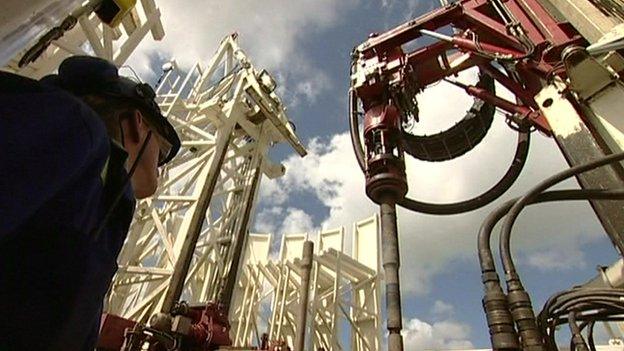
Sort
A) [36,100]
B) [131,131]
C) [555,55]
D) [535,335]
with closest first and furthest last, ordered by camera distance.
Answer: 1. [36,100]
2. [131,131]
3. [535,335]
4. [555,55]

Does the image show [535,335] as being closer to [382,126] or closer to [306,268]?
[382,126]

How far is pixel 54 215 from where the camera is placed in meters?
0.67

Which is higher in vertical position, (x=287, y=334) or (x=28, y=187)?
(x=287, y=334)

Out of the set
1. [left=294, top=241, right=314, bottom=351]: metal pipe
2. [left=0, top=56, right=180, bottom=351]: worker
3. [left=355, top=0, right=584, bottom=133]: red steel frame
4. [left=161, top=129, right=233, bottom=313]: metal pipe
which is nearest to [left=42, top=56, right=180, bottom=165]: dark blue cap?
[left=0, top=56, right=180, bottom=351]: worker

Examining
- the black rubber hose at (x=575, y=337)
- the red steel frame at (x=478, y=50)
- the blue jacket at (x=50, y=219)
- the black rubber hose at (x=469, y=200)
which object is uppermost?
the red steel frame at (x=478, y=50)

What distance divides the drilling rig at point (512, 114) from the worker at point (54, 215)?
1532 millimetres

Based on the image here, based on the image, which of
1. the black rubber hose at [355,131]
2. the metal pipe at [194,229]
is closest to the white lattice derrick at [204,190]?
the metal pipe at [194,229]

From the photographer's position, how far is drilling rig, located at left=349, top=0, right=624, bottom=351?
1.75 metres

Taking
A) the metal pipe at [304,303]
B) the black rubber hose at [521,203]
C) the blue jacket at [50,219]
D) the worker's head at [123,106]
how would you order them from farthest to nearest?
the metal pipe at [304,303], the black rubber hose at [521,203], the worker's head at [123,106], the blue jacket at [50,219]

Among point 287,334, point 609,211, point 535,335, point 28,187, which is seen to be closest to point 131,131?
point 28,187

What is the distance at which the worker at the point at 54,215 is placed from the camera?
63 cm

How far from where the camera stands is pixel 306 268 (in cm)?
577

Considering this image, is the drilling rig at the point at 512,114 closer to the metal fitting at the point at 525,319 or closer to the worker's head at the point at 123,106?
the metal fitting at the point at 525,319

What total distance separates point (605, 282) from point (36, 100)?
143 inches
